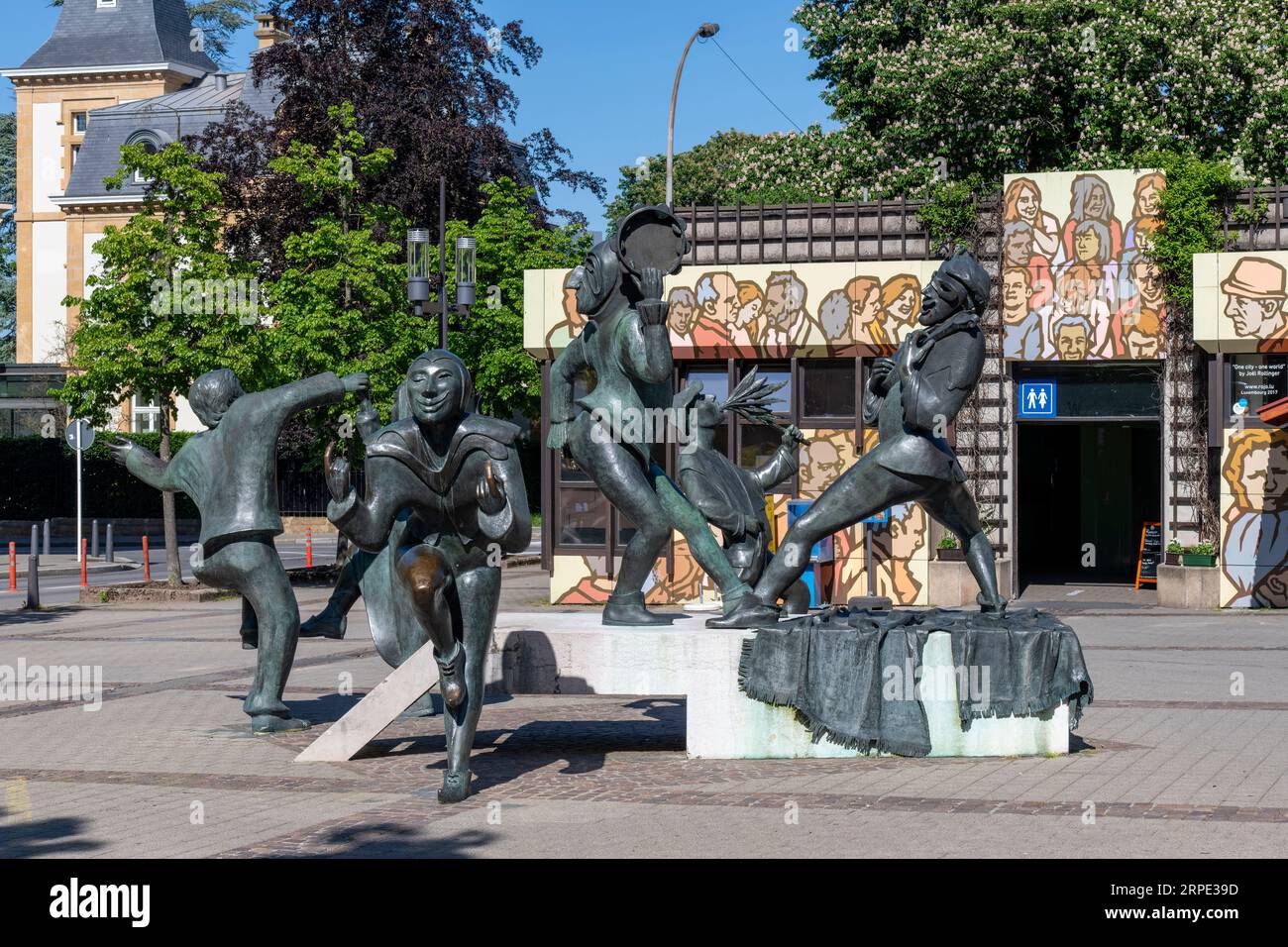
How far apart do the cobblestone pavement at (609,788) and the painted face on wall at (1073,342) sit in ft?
29.5

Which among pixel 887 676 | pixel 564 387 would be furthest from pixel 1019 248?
pixel 887 676

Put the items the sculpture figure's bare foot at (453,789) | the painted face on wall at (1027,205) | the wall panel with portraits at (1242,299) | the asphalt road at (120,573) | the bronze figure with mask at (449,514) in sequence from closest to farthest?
the bronze figure with mask at (449,514), the sculpture figure's bare foot at (453,789), the wall panel with portraits at (1242,299), the painted face on wall at (1027,205), the asphalt road at (120,573)

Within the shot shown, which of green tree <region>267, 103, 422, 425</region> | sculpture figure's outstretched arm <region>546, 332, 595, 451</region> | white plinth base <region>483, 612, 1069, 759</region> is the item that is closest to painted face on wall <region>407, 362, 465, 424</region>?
sculpture figure's outstretched arm <region>546, 332, 595, 451</region>

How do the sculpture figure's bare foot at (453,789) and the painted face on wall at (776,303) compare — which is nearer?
the sculpture figure's bare foot at (453,789)

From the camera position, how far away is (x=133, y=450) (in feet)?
34.9

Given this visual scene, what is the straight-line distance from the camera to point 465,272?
22.1 meters

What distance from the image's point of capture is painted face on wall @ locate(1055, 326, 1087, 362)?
70.8 feet

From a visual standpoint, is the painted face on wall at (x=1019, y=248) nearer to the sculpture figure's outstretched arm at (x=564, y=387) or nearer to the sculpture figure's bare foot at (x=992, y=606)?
the sculpture figure's bare foot at (x=992, y=606)

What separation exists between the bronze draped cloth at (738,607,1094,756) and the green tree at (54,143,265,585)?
16209mm

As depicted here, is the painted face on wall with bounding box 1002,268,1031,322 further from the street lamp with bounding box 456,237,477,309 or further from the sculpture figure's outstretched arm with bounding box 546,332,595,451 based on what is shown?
the sculpture figure's outstretched arm with bounding box 546,332,595,451

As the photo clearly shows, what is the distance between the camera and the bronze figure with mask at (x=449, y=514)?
7703 millimetres

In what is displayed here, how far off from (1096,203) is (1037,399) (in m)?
2.60

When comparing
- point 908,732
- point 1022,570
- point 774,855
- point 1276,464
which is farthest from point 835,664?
point 1022,570

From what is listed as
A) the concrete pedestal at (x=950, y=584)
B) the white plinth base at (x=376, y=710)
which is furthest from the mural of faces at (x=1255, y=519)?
the white plinth base at (x=376, y=710)
